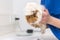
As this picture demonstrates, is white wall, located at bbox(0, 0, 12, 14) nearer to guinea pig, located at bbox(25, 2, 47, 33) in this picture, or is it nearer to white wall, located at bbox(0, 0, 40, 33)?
white wall, located at bbox(0, 0, 40, 33)

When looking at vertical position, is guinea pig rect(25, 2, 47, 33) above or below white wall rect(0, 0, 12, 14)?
above

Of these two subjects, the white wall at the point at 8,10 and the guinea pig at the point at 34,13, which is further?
the white wall at the point at 8,10

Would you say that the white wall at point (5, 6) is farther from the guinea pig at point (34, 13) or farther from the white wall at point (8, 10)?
the guinea pig at point (34, 13)

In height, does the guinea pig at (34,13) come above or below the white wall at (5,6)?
above

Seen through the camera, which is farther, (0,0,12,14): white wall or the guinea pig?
(0,0,12,14): white wall

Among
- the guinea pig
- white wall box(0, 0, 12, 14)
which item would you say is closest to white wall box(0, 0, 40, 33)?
white wall box(0, 0, 12, 14)

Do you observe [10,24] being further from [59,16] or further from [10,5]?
[59,16]

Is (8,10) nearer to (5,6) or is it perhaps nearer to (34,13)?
(5,6)

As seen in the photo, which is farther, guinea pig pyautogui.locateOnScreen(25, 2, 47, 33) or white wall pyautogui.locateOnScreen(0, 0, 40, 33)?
white wall pyautogui.locateOnScreen(0, 0, 40, 33)

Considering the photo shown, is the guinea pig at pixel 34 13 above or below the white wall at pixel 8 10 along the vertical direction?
above

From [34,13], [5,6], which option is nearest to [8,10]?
[5,6]

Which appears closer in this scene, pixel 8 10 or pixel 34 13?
pixel 34 13

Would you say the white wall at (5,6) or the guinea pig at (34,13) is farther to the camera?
the white wall at (5,6)

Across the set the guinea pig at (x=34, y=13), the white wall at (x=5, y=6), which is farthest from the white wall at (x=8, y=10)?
the guinea pig at (x=34, y=13)
